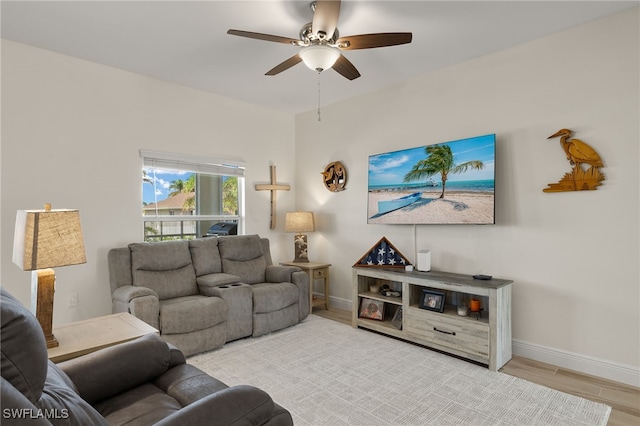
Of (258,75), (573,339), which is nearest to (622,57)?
(573,339)

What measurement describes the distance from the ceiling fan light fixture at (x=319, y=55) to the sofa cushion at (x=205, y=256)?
2.37 meters

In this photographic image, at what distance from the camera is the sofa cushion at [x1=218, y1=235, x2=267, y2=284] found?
13.0 feet

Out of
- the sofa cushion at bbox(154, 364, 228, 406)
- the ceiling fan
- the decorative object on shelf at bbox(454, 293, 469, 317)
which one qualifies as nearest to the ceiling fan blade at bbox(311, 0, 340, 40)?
the ceiling fan

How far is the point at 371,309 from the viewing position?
147 inches

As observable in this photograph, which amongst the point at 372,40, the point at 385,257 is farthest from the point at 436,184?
the point at 372,40

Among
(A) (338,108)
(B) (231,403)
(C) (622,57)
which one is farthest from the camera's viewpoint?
(A) (338,108)

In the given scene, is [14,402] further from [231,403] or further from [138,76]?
[138,76]

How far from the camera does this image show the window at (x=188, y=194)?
12.8ft

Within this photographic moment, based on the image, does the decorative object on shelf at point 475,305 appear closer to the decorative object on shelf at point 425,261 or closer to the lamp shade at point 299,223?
the decorative object on shelf at point 425,261

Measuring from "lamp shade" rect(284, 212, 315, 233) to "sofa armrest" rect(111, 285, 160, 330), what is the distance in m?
1.99

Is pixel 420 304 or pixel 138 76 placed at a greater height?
pixel 138 76

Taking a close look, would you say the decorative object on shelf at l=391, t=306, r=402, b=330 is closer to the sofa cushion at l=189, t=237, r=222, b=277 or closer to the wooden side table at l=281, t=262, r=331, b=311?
the wooden side table at l=281, t=262, r=331, b=311

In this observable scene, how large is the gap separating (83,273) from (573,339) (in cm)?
438

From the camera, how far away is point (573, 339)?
9.12ft
